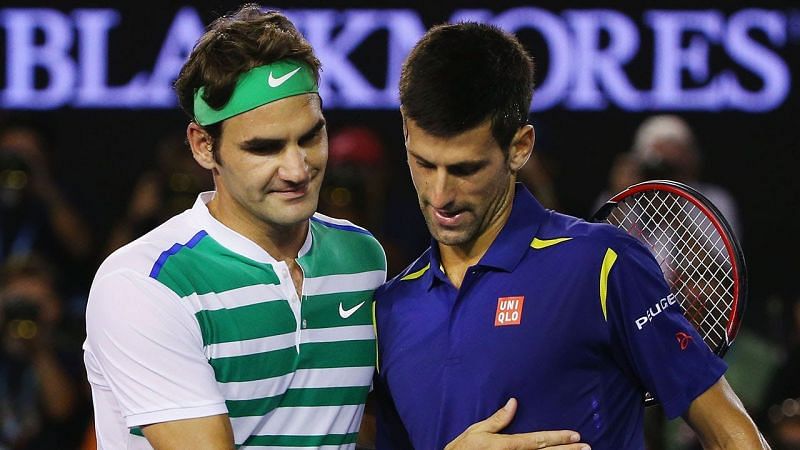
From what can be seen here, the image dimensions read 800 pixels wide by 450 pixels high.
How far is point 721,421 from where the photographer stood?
336 centimetres

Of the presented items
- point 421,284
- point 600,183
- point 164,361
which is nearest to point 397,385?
point 421,284

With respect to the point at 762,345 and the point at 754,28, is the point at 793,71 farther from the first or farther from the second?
the point at 762,345

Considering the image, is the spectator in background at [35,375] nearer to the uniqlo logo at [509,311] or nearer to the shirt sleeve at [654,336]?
the uniqlo logo at [509,311]

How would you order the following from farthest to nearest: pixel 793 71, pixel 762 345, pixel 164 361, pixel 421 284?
1. pixel 793 71
2. pixel 762 345
3. pixel 421 284
4. pixel 164 361

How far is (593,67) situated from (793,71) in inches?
35.2

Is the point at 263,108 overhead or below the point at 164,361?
overhead

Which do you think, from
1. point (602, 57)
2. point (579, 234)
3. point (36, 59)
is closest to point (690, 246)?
point (579, 234)

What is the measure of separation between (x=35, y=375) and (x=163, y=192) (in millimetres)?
991

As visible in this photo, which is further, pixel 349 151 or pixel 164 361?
pixel 349 151

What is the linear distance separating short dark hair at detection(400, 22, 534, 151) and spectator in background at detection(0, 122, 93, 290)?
3897 mm

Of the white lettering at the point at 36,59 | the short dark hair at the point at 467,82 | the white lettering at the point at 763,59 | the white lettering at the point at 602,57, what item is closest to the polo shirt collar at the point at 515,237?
the short dark hair at the point at 467,82

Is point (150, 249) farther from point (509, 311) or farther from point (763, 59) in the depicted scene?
point (763, 59)

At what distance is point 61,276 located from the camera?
23.7ft

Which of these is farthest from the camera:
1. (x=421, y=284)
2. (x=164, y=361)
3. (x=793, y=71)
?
(x=793, y=71)
